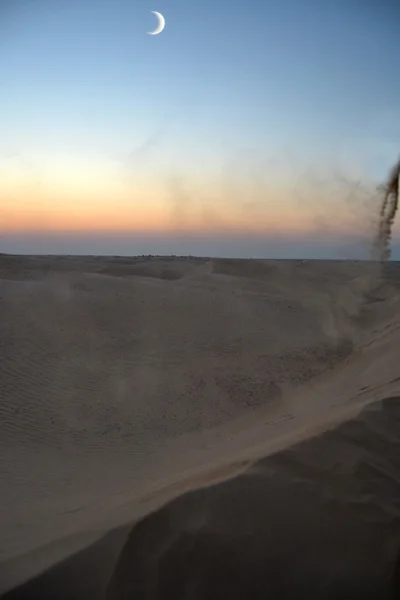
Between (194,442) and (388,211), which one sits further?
(388,211)

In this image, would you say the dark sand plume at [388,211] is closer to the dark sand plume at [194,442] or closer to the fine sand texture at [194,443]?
the dark sand plume at [194,442]

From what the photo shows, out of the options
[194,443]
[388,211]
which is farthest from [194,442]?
[388,211]

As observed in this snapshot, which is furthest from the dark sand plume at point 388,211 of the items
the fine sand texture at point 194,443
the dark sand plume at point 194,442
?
the fine sand texture at point 194,443

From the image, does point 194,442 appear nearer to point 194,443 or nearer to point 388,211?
point 194,443

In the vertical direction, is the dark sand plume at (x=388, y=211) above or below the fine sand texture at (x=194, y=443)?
above

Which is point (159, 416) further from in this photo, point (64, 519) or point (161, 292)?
point (161, 292)

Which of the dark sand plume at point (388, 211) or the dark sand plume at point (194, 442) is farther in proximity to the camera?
the dark sand plume at point (388, 211)

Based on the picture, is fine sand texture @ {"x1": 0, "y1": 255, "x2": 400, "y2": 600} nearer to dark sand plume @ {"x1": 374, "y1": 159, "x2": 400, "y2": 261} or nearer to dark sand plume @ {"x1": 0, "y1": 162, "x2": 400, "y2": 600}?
dark sand plume @ {"x1": 0, "y1": 162, "x2": 400, "y2": 600}
